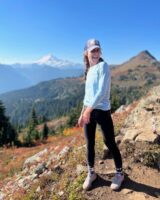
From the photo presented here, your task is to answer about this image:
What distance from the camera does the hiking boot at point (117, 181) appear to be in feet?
23.9

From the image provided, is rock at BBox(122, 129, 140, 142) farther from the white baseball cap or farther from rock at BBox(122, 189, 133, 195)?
the white baseball cap

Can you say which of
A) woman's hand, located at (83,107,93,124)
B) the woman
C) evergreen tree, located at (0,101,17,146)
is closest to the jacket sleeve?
the woman

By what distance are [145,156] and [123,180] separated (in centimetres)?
130

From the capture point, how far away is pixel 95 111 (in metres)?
6.67

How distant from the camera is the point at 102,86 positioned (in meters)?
6.47

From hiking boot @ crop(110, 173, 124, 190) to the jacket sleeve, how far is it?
2.09m

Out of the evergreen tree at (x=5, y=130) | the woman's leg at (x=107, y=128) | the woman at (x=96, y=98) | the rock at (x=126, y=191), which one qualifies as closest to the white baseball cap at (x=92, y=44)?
the woman at (x=96, y=98)

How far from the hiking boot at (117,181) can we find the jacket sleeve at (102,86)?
209 centimetres

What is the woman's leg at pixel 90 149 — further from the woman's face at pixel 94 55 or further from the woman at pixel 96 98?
the woman's face at pixel 94 55

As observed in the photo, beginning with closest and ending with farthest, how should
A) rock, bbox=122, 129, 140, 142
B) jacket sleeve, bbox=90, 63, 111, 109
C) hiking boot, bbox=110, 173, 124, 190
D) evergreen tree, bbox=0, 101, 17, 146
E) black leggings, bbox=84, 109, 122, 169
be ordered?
jacket sleeve, bbox=90, 63, 111, 109 < black leggings, bbox=84, 109, 122, 169 < hiking boot, bbox=110, 173, 124, 190 < rock, bbox=122, 129, 140, 142 < evergreen tree, bbox=0, 101, 17, 146

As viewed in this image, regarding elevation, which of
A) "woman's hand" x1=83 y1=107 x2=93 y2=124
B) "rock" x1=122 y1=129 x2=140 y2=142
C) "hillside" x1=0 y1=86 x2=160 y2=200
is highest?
"woman's hand" x1=83 y1=107 x2=93 y2=124

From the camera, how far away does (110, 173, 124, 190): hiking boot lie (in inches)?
287

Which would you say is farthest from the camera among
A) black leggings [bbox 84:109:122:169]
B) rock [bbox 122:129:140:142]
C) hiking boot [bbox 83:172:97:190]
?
rock [bbox 122:129:140:142]

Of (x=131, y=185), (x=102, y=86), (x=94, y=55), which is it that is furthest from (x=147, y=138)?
(x=94, y=55)
